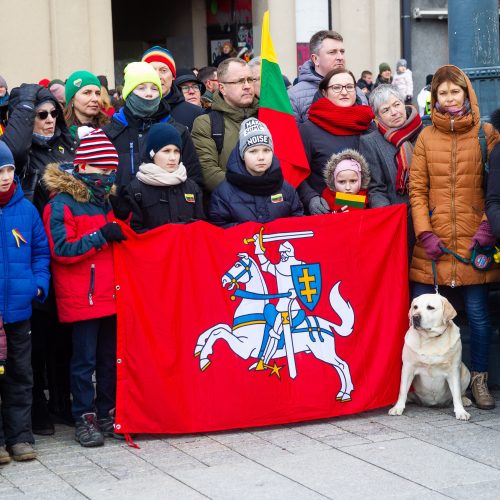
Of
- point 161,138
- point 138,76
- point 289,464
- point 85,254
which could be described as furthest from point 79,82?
point 289,464

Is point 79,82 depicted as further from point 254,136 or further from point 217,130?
point 254,136

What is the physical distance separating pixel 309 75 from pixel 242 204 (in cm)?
193

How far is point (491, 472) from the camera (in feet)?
19.9

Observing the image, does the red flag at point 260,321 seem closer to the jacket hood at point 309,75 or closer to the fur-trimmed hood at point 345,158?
the fur-trimmed hood at point 345,158

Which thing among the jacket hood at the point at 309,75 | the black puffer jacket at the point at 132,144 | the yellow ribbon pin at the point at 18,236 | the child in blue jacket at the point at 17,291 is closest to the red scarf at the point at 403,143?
the jacket hood at the point at 309,75

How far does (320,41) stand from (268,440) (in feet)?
11.2

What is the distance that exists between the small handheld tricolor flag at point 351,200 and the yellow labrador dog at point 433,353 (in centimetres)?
78

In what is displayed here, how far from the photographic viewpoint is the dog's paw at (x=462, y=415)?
23.6 ft

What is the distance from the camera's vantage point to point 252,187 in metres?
7.24

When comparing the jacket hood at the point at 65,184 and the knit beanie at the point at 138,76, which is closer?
the jacket hood at the point at 65,184

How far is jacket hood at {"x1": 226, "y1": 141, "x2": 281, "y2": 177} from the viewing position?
23.9 feet

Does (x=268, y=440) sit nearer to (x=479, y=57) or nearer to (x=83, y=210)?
(x=83, y=210)

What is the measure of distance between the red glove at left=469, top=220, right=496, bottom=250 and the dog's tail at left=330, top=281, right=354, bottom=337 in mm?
921

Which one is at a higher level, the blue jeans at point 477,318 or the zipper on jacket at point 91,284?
the zipper on jacket at point 91,284
